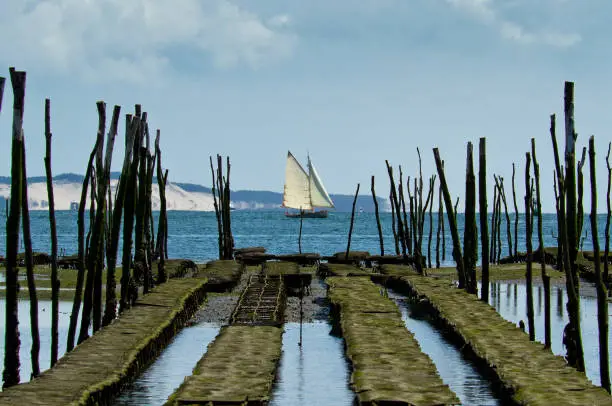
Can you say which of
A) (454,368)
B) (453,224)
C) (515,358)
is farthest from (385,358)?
(453,224)

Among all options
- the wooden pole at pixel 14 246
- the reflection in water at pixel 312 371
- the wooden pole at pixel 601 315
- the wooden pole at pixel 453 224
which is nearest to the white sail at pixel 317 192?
the wooden pole at pixel 453 224

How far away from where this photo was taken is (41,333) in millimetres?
20547

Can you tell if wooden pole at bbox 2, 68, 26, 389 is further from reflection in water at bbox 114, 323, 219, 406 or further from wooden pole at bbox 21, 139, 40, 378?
reflection in water at bbox 114, 323, 219, 406

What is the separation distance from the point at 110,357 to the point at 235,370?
2.03 meters

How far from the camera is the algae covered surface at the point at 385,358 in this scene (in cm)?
1206

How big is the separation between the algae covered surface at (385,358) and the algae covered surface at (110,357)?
3244mm

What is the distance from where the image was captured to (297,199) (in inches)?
3423

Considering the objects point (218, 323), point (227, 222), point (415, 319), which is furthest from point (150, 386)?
point (227, 222)

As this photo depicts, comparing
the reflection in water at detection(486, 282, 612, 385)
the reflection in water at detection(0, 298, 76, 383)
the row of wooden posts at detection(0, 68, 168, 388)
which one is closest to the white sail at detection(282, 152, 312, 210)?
the reflection in water at detection(486, 282, 612, 385)

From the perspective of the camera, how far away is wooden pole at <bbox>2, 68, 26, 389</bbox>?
14.4 meters

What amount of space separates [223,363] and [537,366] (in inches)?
174

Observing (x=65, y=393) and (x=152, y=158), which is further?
(x=152, y=158)

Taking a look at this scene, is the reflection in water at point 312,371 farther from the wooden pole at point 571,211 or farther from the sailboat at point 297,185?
the sailboat at point 297,185

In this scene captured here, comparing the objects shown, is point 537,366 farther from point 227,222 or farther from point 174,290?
point 227,222
